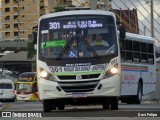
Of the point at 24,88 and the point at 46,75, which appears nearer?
the point at 46,75

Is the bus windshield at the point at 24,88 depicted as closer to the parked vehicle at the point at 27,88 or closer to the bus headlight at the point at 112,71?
the parked vehicle at the point at 27,88

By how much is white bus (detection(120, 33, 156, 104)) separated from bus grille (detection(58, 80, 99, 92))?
638 cm

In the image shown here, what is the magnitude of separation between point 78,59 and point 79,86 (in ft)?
2.99

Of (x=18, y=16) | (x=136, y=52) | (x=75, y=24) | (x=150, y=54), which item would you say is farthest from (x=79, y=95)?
(x=18, y=16)

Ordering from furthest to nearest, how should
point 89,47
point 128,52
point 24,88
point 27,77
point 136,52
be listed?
point 27,77 → point 24,88 → point 136,52 → point 128,52 → point 89,47

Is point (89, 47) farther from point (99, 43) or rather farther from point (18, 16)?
point (18, 16)

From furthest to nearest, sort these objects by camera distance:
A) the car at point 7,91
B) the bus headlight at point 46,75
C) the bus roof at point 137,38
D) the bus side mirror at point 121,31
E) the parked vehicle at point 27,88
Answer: the car at point 7,91, the parked vehicle at point 27,88, the bus roof at point 137,38, the bus side mirror at point 121,31, the bus headlight at point 46,75

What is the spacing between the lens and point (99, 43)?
2109 centimetres

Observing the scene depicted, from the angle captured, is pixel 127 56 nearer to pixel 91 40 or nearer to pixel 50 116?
pixel 91 40

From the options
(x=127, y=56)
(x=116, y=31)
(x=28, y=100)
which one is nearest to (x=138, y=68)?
(x=127, y=56)

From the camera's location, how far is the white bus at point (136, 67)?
2792cm

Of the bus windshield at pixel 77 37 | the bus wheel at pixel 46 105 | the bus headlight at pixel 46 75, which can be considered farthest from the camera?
the bus wheel at pixel 46 105

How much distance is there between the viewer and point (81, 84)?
20.5m

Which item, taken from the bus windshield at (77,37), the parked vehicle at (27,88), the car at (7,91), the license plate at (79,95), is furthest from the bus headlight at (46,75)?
the car at (7,91)
